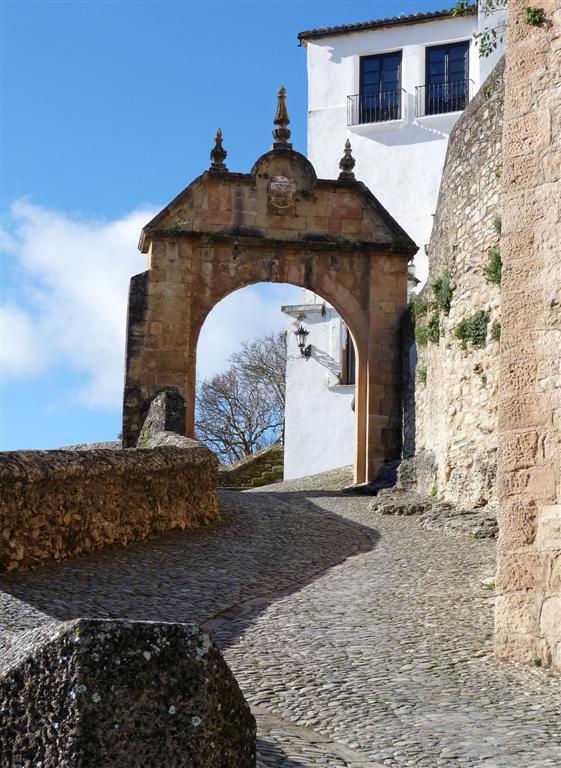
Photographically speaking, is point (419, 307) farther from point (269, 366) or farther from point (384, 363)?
point (269, 366)

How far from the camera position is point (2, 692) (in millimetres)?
3289

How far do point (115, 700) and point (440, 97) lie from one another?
26.2m

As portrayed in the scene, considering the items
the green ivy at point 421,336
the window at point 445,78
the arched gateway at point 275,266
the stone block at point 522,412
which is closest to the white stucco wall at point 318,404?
the window at point 445,78

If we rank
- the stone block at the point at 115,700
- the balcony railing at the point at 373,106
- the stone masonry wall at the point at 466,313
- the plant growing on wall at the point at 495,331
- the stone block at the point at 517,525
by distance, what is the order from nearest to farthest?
the stone block at the point at 115,700 → the stone block at the point at 517,525 → the plant growing on wall at the point at 495,331 → the stone masonry wall at the point at 466,313 → the balcony railing at the point at 373,106

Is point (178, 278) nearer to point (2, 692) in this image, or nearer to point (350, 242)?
point (350, 242)

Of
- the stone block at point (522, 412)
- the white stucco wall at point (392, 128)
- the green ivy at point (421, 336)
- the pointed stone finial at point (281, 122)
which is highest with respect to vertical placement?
the white stucco wall at point (392, 128)

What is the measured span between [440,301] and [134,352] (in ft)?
16.4

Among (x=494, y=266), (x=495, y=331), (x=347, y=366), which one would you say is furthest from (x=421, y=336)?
(x=347, y=366)

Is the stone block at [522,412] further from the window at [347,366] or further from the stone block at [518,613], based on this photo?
the window at [347,366]

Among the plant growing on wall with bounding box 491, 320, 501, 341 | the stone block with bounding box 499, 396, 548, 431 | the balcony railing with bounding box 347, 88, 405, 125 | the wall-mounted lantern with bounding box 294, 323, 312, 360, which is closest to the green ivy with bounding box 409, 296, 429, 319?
the plant growing on wall with bounding box 491, 320, 501, 341

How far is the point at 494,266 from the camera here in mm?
12773

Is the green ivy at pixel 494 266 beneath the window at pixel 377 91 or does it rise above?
beneath

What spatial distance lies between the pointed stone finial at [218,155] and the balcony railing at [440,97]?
11.0m

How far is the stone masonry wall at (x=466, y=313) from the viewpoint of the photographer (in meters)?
12.9
